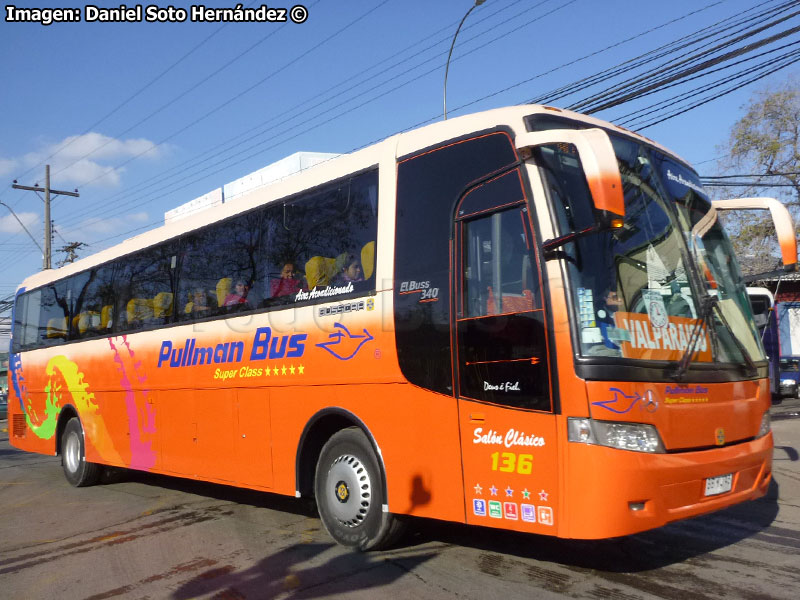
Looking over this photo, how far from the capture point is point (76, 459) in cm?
1219

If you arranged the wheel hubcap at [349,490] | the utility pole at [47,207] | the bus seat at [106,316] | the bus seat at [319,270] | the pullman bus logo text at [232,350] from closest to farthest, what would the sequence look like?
the wheel hubcap at [349,490] → the bus seat at [319,270] → the pullman bus logo text at [232,350] → the bus seat at [106,316] → the utility pole at [47,207]

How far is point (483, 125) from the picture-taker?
5.70 meters

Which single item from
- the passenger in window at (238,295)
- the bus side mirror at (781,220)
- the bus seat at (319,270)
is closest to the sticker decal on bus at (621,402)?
the bus side mirror at (781,220)

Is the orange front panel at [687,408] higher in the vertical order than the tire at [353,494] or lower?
higher

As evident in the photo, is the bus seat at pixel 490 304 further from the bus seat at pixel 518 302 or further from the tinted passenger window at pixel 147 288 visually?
the tinted passenger window at pixel 147 288

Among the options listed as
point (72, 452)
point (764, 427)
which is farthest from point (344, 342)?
point (72, 452)

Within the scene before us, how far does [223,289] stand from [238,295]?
14.9 inches

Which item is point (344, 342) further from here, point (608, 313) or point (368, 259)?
point (608, 313)

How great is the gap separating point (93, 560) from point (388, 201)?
4.22 meters

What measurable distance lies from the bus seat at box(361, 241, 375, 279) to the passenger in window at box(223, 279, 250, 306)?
6.43 feet

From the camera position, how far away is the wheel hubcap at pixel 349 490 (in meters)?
6.44

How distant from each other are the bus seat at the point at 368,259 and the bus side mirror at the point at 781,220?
2988 mm

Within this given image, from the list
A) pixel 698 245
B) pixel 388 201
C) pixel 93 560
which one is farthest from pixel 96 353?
pixel 698 245

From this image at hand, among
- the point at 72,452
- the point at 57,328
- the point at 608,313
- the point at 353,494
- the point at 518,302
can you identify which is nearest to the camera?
the point at 608,313
